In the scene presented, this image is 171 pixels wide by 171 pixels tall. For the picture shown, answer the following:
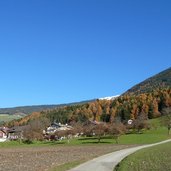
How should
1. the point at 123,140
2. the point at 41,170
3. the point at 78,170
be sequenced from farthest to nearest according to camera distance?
the point at 123,140 < the point at 41,170 < the point at 78,170

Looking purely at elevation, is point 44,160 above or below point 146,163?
below

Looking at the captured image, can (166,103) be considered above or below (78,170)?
above

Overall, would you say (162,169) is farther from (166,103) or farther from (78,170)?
(166,103)

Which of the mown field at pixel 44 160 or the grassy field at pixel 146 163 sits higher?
the grassy field at pixel 146 163

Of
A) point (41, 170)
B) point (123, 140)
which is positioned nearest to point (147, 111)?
point (123, 140)

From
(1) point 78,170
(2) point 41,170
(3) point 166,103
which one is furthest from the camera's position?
(3) point 166,103

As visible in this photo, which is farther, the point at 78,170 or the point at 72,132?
the point at 72,132

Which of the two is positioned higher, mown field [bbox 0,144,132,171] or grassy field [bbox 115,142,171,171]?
grassy field [bbox 115,142,171,171]

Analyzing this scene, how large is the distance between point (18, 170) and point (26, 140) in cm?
11170

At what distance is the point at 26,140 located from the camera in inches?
5817

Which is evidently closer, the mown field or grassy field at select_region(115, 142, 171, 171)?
grassy field at select_region(115, 142, 171, 171)

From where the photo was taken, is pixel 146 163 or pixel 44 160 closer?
pixel 146 163

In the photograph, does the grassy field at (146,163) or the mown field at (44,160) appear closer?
the grassy field at (146,163)

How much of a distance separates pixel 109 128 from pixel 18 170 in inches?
3706
